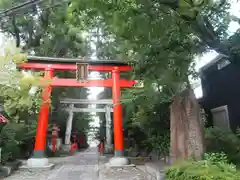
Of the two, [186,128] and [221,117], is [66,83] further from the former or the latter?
[186,128]

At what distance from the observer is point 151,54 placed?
26.7 ft

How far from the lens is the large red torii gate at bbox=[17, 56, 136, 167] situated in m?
15.0

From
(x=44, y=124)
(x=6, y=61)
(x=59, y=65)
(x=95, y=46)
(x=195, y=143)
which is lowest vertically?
(x=195, y=143)

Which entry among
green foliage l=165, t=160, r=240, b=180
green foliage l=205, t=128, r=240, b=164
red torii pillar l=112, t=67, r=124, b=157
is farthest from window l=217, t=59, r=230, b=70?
green foliage l=165, t=160, r=240, b=180

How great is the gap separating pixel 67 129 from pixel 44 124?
1170cm

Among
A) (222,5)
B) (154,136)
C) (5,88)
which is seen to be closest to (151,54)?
(222,5)

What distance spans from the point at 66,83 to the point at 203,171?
12.0 metres

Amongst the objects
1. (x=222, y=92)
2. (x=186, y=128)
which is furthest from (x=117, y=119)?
(x=186, y=128)

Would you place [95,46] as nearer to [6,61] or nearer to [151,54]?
[6,61]

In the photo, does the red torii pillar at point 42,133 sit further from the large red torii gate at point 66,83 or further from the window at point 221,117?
the window at point 221,117

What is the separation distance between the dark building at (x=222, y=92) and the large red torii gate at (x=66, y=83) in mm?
4060

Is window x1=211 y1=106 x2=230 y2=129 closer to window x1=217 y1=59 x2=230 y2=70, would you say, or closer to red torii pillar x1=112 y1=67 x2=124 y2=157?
→ window x1=217 y1=59 x2=230 y2=70

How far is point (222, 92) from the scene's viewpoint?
42.0 ft

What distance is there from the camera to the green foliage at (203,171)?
18.5 ft
